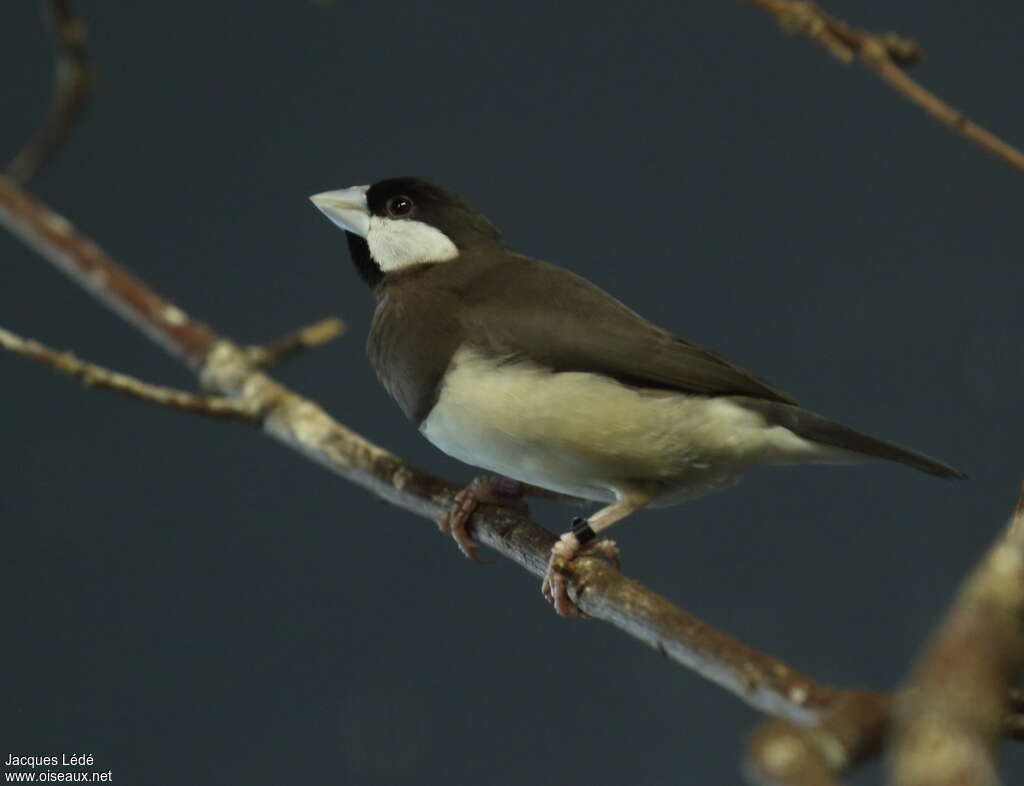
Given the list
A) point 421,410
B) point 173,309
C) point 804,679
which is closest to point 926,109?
point 804,679

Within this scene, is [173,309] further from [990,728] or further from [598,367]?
[990,728]

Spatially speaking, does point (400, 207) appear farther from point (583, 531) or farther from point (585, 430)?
point (583, 531)

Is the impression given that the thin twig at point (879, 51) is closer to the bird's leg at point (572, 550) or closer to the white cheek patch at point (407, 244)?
the bird's leg at point (572, 550)

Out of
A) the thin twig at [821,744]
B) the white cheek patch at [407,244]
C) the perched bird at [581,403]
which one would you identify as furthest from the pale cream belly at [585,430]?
the thin twig at [821,744]

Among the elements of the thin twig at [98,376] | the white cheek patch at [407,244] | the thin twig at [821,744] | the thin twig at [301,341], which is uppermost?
the white cheek patch at [407,244]

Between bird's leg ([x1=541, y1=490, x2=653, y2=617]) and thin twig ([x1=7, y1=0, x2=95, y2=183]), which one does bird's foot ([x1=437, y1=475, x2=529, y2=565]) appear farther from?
thin twig ([x1=7, y1=0, x2=95, y2=183])

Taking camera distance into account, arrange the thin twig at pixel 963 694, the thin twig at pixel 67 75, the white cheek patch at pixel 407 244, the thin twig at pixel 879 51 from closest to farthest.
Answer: the thin twig at pixel 963 694 → the thin twig at pixel 879 51 → the thin twig at pixel 67 75 → the white cheek patch at pixel 407 244

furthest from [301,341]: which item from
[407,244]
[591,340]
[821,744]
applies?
[821,744]
